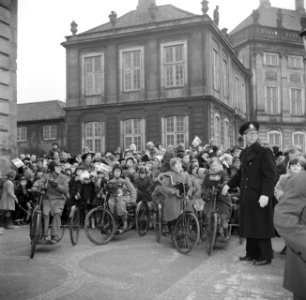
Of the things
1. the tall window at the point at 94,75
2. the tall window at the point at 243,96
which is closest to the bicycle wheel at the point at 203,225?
the tall window at the point at 94,75

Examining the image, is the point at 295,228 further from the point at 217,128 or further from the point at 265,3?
the point at 265,3

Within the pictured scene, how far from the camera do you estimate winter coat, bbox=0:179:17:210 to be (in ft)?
36.1

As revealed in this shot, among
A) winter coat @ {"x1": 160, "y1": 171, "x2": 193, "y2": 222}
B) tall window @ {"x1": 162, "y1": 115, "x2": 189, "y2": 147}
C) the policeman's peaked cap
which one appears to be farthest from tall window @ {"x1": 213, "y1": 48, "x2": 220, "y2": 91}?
the policeman's peaked cap

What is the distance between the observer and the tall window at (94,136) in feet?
84.6

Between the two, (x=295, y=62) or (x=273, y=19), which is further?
(x=273, y=19)

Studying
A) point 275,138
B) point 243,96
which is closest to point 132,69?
point 243,96

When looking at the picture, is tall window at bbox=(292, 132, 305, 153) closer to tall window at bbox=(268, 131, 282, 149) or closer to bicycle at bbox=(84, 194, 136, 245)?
tall window at bbox=(268, 131, 282, 149)

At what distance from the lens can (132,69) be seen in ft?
83.4

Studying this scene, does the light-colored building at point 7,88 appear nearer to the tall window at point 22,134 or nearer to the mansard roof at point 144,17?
the mansard roof at point 144,17

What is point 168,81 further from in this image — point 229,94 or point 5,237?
point 5,237

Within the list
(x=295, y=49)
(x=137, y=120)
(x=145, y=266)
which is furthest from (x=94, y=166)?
(x=295, y=49)

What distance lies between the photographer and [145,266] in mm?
6758

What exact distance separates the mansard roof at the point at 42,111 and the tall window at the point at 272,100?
59.5 ft

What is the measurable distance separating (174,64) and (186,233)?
1778 cm
